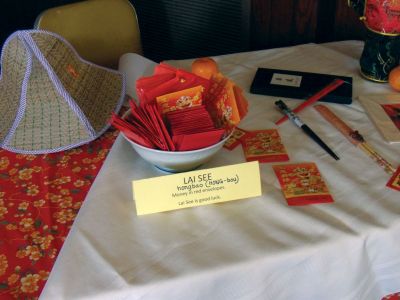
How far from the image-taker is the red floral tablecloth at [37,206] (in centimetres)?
63

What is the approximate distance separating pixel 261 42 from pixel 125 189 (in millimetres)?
1099

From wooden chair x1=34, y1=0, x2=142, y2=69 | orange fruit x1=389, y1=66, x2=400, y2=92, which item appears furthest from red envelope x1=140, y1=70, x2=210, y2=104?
wooden chair x1=34, y1=0, x2=142, y2=69

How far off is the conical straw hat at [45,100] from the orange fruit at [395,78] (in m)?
0.63

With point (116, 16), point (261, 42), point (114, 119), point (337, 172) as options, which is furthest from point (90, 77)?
point (261, 42)

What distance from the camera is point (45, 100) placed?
923mm

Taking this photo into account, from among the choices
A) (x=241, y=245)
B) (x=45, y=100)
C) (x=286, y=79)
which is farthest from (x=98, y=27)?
(x=241, y=245)

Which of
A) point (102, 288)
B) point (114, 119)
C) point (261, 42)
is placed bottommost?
point (261, 42)

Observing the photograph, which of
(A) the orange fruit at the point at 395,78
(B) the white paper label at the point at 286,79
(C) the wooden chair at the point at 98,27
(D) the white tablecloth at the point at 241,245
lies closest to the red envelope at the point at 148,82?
(D) the white tablecloth at the point at 241,245

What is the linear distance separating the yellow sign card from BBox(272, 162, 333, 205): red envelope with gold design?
0.06m

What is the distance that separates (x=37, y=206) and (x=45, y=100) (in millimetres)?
282

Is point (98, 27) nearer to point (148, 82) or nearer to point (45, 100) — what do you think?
point (45, 100)

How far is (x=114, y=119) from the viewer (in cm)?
66

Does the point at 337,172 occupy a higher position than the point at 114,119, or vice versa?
the point at 114,119

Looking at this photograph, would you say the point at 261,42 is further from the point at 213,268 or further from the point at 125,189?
the point at 213,268
